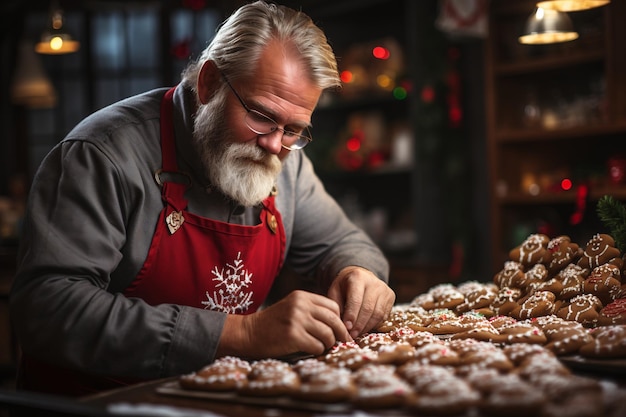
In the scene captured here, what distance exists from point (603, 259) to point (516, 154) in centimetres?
320

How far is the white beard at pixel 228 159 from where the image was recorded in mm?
1943

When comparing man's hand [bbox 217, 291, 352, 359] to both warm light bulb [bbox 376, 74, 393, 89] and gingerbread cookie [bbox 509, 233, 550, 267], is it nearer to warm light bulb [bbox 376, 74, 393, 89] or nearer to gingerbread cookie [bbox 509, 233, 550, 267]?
gingerbread cookie [bbox 509, 233, 550, 267]

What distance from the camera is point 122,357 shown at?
5.07ft

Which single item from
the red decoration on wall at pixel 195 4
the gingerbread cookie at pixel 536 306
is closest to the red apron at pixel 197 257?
the gingerbread cookie at pixel 536 306

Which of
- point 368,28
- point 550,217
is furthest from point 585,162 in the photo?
point 368,28

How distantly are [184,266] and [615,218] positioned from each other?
3.66ft

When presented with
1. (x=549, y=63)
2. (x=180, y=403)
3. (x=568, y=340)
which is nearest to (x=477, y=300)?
(x=568, y=340)

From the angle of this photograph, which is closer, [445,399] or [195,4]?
[445,399]

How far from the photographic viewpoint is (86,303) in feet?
5.13

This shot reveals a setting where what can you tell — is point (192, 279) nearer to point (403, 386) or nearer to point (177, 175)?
point (177, 175)

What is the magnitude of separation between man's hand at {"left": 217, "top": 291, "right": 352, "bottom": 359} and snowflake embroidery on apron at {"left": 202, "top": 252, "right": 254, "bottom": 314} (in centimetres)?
43

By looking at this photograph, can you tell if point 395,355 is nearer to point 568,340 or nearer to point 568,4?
point 568,340

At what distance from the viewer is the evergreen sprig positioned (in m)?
1.91

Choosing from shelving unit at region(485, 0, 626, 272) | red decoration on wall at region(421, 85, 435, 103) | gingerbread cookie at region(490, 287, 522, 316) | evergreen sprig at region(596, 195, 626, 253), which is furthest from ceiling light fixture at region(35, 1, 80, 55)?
evergreen sprig at region(596, 195, 626, 253)
